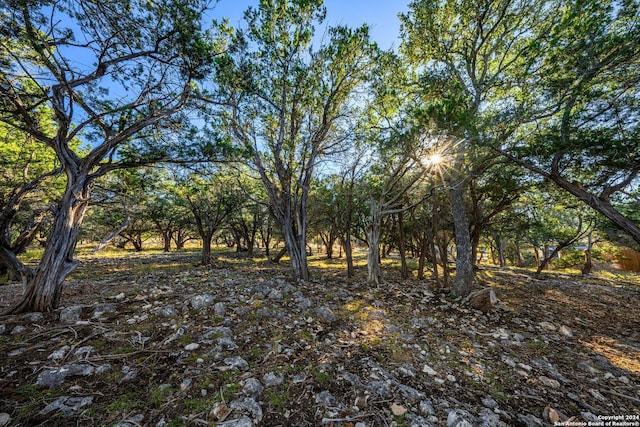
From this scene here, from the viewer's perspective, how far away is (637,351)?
14.7 feet

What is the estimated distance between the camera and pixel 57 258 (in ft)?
14.9

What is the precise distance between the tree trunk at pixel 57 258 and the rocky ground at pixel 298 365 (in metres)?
0.35

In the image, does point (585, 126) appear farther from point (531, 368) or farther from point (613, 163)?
point (531, 368)

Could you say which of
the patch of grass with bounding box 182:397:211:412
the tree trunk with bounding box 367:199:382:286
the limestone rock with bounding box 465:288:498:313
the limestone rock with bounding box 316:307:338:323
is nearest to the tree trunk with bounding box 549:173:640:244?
the limestone rock with bounding box 465:288:498:313

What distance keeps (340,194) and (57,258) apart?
9101mm

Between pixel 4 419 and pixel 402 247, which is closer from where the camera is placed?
pixel 4 419

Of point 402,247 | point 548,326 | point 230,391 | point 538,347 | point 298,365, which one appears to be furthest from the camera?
point 402,247

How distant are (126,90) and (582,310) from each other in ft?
48.2

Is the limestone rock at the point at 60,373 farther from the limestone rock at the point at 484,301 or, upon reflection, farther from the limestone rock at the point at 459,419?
the limestone rock at the point at 484,301

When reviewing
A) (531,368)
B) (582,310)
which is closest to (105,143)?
(531,368)

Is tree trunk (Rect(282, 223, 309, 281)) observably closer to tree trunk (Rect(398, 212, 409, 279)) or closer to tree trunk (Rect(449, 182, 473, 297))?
tree trunk (Rect(398, 212, 409, 279))

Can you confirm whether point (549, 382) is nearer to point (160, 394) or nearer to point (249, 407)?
point (249, 407)

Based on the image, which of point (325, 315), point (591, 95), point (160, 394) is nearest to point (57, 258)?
point (160, 394)

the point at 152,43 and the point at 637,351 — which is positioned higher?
the point at 152,43
